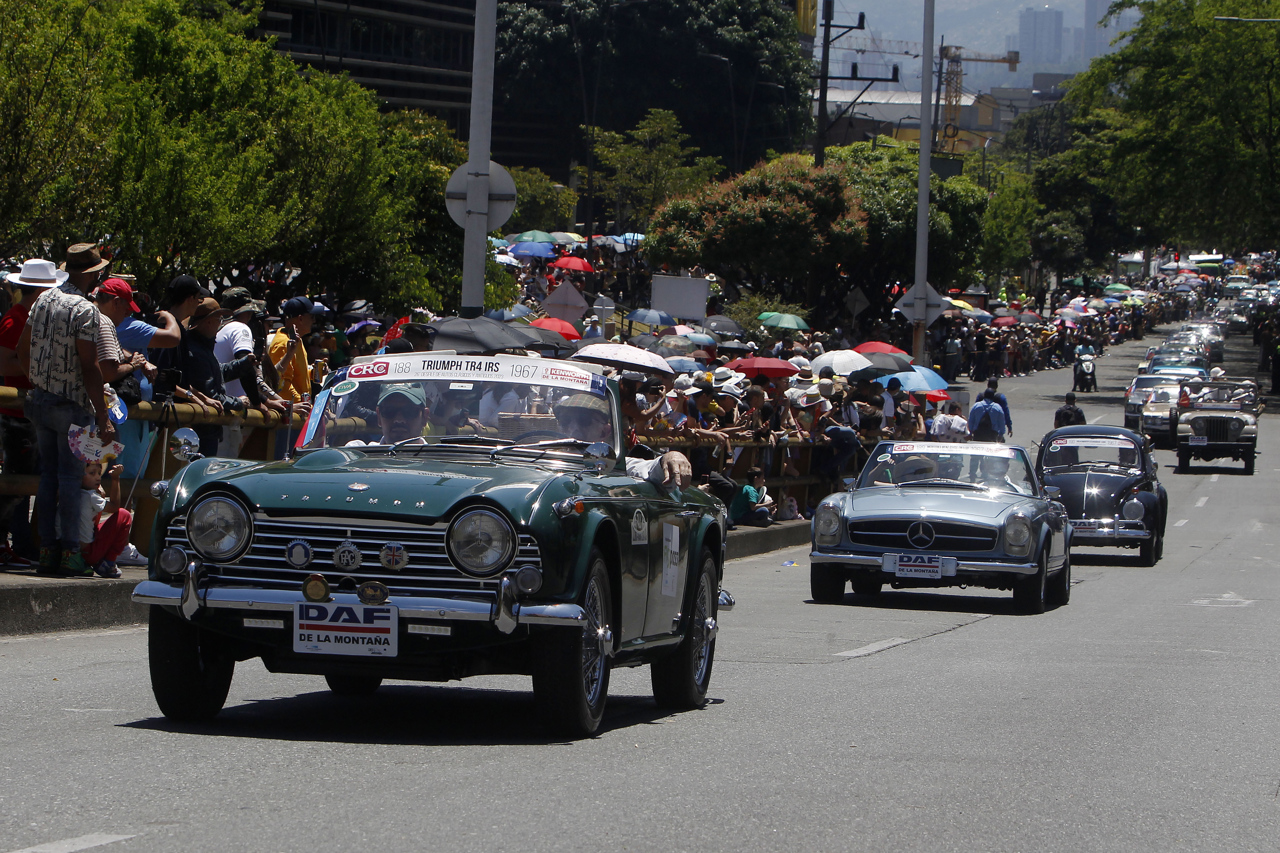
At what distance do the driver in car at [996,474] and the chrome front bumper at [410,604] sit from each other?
10.0 meters

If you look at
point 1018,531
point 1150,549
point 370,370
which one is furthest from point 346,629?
point 1150,549

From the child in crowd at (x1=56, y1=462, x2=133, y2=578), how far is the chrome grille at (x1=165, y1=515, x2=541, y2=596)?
405 centimetres

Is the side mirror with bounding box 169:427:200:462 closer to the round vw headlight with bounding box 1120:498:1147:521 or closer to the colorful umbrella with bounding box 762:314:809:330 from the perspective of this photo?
the round vw headlight with bounding box 1120:498:1147:521

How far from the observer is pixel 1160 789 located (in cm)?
650

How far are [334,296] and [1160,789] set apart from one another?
74.8 feet

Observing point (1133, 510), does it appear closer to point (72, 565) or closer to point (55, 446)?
point (72, 565)

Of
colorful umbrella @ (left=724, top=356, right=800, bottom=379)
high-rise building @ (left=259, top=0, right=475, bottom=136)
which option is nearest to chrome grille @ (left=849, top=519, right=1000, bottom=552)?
colorful umbrella @ (left=724, top=356, right=800, bottom=379)

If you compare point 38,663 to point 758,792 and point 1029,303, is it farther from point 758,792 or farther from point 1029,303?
point 1029,303

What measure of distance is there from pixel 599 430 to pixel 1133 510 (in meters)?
14.2

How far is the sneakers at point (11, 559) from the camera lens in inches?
401

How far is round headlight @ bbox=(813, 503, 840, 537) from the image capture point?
14.8m

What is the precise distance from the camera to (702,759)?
21.6 feet

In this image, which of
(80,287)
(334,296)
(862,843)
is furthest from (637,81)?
(862,843)

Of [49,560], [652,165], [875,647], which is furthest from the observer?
[652,165]
